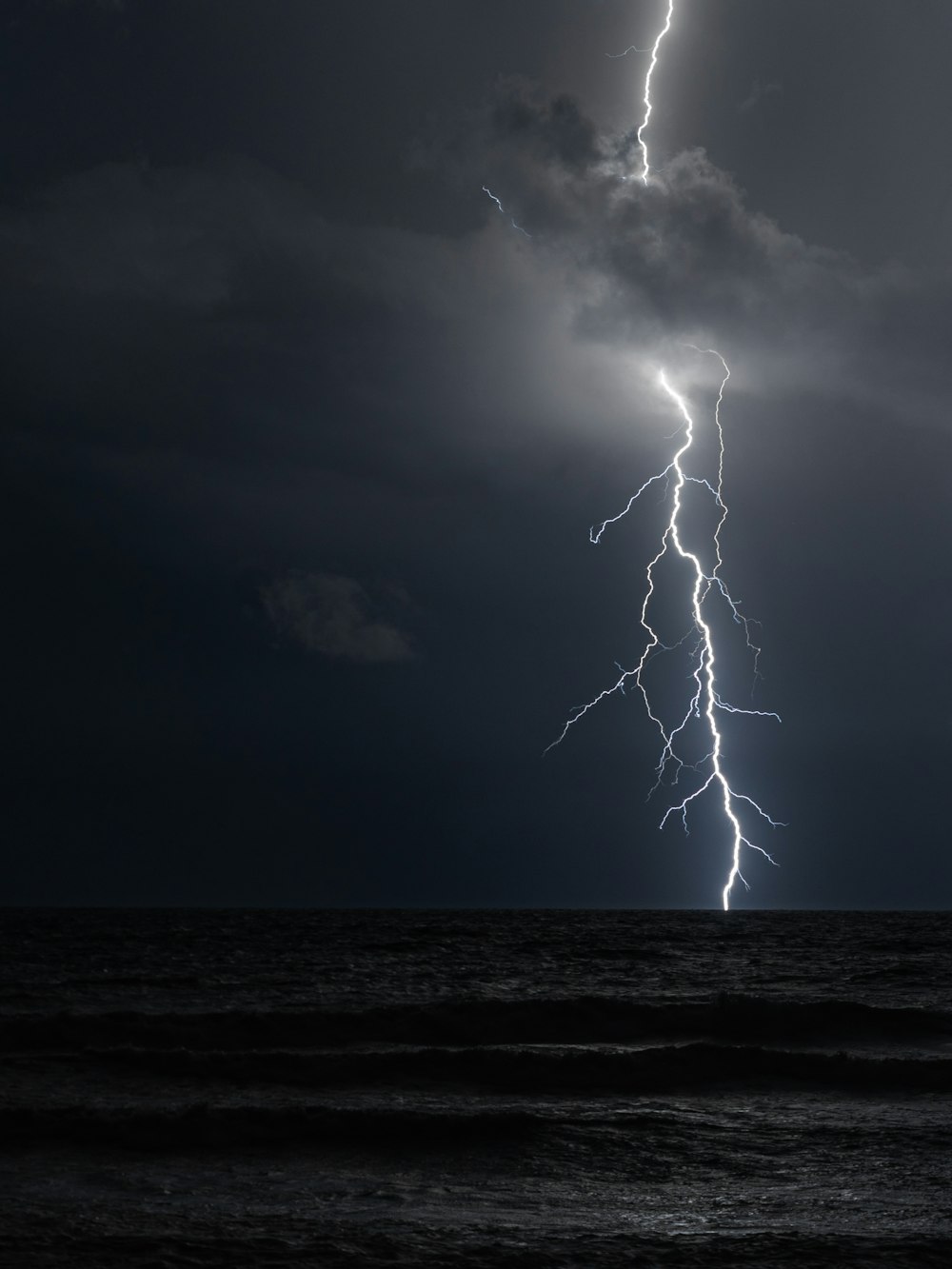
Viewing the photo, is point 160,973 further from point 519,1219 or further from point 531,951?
point 519,1219

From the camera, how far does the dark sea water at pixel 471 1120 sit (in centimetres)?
699

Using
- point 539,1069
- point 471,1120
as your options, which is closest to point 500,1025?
point 539,1069

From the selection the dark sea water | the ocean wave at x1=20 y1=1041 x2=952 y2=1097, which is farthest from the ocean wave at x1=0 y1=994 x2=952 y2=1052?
the ocean wave at x1=20 y1=1041 x2=952 y2=1097

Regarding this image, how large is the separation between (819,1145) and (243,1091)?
6.79 meters

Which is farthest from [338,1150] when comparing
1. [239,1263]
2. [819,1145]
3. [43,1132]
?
[819,1145]

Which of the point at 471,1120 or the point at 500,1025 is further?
the point at 500,1025

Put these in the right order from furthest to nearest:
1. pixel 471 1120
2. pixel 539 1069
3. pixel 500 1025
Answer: pixel 500 1025 → pixel 539 1069 → pixel 471 1120

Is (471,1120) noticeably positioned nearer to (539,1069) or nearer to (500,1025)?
(539,1069)

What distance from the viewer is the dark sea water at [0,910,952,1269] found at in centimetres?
699

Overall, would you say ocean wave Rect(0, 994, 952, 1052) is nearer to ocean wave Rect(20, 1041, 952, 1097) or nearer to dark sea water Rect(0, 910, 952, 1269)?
dark sea water Rect(0, 910, 952, 1269)

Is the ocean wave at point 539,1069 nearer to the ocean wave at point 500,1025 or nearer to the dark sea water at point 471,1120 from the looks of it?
the dark sea water at point 471,1120

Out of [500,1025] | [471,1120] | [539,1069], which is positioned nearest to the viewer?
[471,1120]

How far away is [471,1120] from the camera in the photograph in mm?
11102

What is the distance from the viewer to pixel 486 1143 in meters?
10.4
